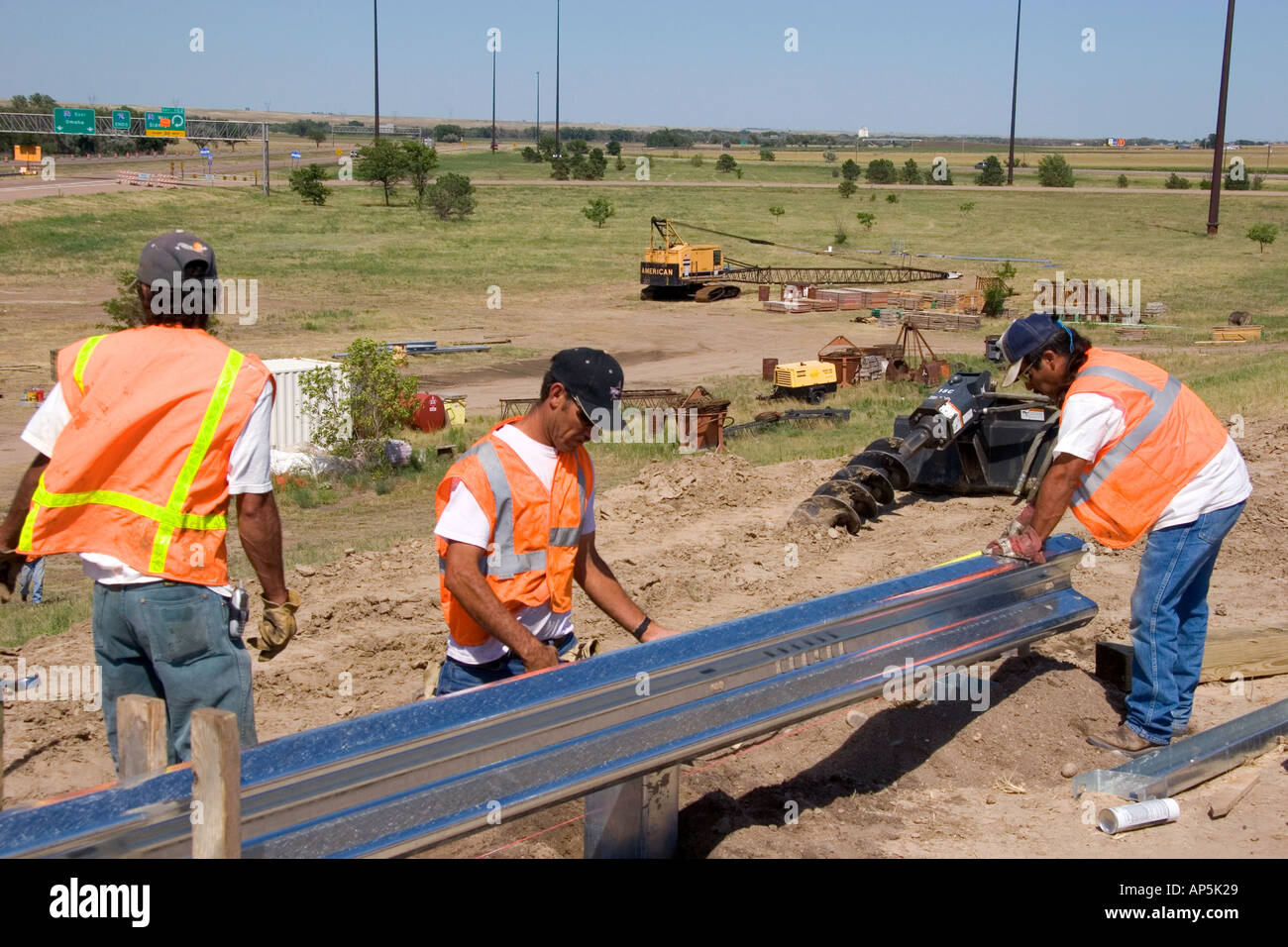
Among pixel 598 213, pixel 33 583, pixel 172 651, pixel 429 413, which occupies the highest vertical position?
pixel 598 213

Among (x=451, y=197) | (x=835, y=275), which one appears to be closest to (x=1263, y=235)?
(x=835, y=275)

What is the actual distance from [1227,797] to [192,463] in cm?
378

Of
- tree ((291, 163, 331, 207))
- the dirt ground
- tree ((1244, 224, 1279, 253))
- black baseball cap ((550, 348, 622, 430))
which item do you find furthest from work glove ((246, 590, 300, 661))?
tree ((291, 163, 331, 207))

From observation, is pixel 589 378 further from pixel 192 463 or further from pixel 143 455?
pixel 143 455

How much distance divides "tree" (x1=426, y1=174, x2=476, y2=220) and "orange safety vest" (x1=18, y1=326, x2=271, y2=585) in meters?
51.3

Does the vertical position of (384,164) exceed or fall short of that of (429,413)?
it exceeds it

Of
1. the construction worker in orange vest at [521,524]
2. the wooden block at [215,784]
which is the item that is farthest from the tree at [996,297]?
the wooden block at [215,784]

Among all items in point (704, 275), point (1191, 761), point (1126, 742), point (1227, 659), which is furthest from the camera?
point (704, 275)

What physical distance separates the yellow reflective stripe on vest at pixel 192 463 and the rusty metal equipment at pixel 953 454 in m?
6.53

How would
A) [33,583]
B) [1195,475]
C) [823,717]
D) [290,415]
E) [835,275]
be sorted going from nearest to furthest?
[1195,475] → [823,717] → [33,583] → [290,415] → [835,275]

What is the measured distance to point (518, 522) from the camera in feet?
12.8

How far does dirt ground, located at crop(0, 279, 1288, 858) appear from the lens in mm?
4445

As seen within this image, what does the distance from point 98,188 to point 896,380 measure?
44.3m

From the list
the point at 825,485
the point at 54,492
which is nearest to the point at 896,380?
the point at 825,485
